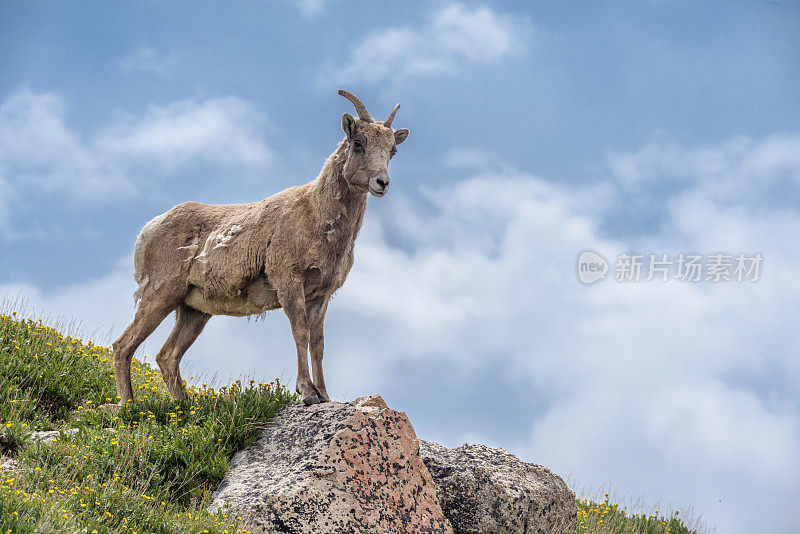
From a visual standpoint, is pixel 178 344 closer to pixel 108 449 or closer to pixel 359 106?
pixel 108 449

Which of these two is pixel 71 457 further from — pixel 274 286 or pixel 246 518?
pixel 274 286

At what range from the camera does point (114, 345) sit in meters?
10.6

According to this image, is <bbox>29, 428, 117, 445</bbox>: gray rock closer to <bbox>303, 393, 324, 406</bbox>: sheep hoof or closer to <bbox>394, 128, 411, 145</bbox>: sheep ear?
<bbox>303, 393, 324, 406</bbox>: sheep hoof

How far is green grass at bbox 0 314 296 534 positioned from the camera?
755 cm

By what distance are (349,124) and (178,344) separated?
4065mm

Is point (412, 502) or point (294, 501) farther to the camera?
point (412, 502)

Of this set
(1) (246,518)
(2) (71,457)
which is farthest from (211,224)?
(1) (246,518)

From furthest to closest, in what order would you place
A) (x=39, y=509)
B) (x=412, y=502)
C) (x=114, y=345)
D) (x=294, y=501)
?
(x=114, y=345) < (x=412, y=502) < (x=294, y=501) < (x=39, y=509)

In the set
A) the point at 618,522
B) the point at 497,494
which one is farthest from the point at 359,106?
the point at 618,522

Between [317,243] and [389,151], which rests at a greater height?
[389,151]

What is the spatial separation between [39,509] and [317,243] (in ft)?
13.6

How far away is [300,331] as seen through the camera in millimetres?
9031

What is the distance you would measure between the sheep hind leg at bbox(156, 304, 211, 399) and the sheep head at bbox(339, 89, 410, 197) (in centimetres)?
328

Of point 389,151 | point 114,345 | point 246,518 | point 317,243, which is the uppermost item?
point 389,151
